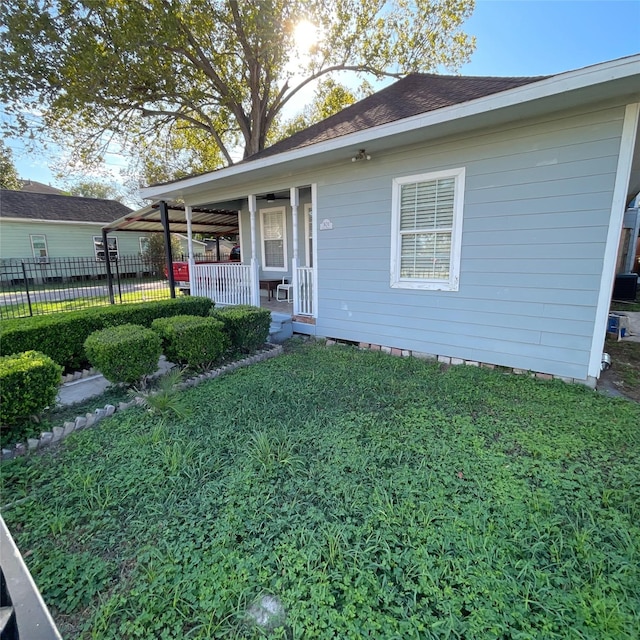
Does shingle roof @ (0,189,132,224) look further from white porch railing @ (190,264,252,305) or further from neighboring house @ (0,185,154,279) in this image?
white porch railing @ (190,264,252,305)

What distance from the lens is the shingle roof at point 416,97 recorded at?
12.9 ft

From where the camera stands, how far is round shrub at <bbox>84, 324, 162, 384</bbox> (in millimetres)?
3805

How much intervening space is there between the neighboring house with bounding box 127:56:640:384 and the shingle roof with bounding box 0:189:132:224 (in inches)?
650

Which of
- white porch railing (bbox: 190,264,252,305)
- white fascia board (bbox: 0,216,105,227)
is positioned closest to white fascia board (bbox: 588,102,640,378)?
white porch railing (bbox: 190,264,252,305)

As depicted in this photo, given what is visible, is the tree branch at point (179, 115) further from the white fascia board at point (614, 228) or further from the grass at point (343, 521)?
the white fascia board at point (614, 228)

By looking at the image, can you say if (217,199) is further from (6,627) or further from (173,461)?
(6,627)

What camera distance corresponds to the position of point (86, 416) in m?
3.43

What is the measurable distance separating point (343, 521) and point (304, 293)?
184 inches

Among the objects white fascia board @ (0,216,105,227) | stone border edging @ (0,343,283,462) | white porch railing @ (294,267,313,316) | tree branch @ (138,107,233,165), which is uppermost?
tree branch @ (138,107,233,165)

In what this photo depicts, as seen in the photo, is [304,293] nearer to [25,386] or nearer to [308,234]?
[308,234]

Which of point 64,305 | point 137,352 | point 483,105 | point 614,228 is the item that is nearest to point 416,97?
point 483,105

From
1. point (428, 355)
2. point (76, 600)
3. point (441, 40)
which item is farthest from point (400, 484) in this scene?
point (441, 40)

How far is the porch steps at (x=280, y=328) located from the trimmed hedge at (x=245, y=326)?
0.62m

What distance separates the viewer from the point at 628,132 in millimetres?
3299
